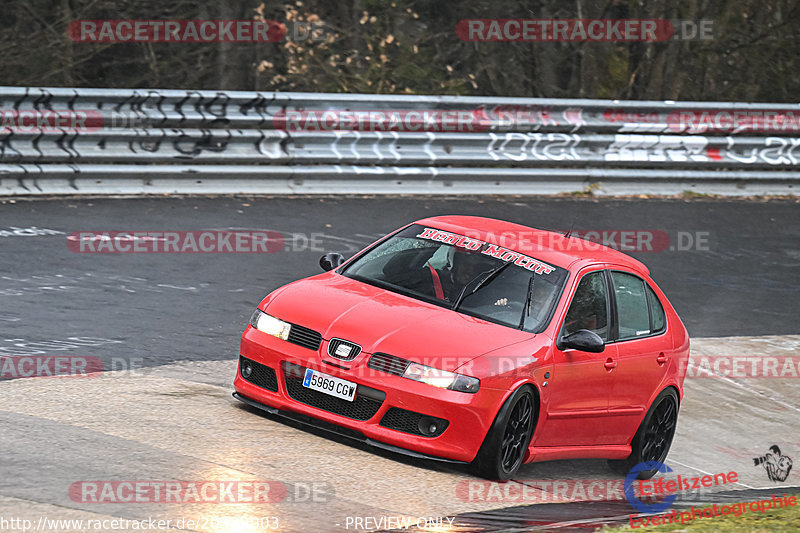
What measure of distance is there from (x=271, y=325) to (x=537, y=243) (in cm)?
199

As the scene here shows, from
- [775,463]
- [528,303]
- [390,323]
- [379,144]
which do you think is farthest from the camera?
[379,144]

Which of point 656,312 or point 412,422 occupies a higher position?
point 656,312

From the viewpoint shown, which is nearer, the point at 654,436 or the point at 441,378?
the point at 441,378

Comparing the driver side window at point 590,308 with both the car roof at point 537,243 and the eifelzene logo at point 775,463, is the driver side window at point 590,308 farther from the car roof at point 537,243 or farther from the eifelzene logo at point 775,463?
the eifelzene logo at point 775,463

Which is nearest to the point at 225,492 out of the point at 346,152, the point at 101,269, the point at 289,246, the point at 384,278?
the point at 384,278

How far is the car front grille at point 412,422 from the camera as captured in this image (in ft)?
22.8

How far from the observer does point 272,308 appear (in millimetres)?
7617

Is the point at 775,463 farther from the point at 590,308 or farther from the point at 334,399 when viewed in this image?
the point at 334,399

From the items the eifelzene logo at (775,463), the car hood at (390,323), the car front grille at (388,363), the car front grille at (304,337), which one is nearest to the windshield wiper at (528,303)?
the car hood at (390,323)

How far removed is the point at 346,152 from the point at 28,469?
36.0ft

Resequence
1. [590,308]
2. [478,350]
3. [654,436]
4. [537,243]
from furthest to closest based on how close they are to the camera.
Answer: [654,436] → [537,243] → [590,308] → [478,350]

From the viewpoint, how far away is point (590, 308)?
804cm

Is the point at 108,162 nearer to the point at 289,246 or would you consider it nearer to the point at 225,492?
the point at 289,246

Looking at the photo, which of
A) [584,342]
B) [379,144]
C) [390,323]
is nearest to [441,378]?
[390,323]
